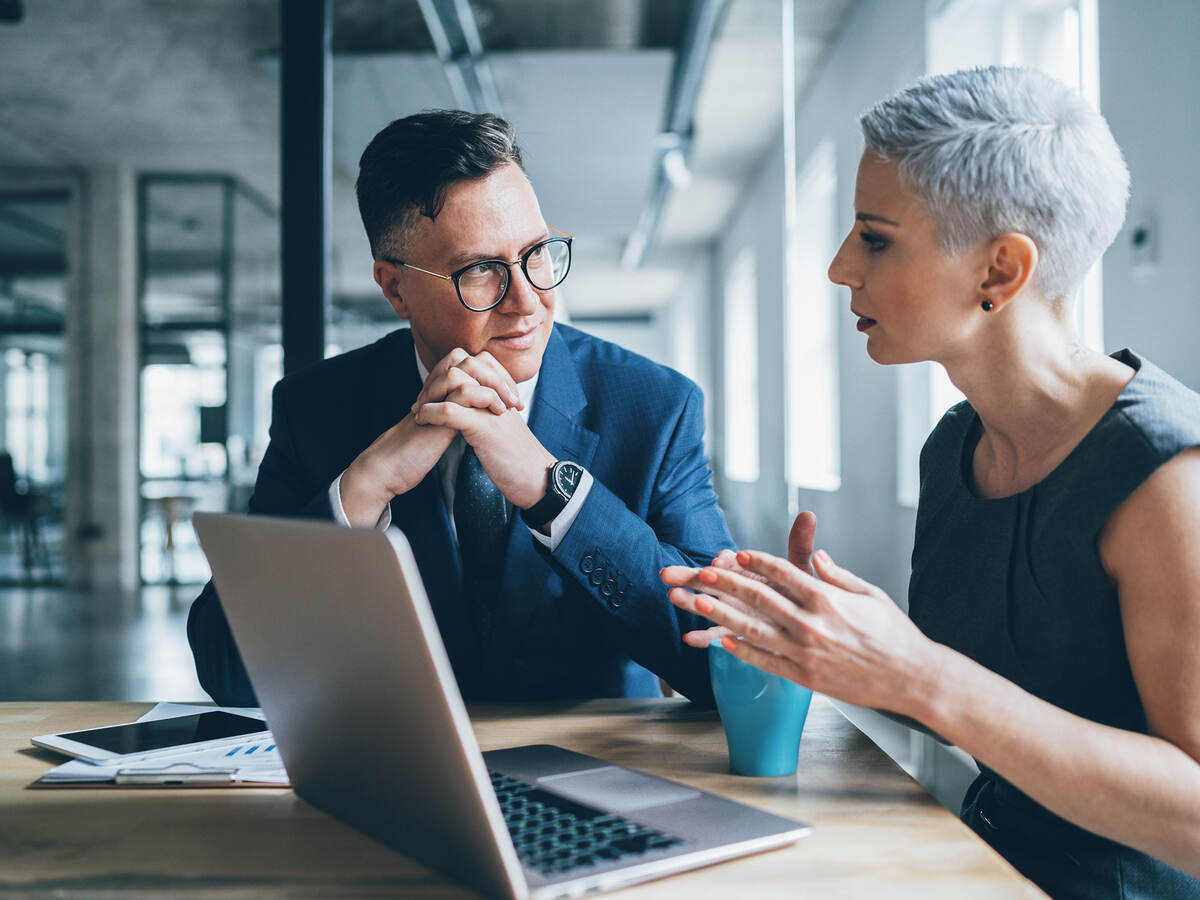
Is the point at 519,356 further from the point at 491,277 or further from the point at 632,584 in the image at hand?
the point at 632,584

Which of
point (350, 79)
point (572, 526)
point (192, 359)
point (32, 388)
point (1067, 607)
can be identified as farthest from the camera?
point (192, 359)

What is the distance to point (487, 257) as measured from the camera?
147cm

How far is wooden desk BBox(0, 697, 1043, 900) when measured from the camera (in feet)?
2.27

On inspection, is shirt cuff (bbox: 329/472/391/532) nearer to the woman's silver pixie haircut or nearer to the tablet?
the tablet

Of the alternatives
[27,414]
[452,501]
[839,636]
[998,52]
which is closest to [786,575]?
[839,636]

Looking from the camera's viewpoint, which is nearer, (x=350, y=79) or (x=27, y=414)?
(x=350, y=79)

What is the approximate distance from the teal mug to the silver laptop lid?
309mm

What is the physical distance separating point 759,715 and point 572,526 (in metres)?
0.43

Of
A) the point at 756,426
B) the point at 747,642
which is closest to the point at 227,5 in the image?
the point at 747,642

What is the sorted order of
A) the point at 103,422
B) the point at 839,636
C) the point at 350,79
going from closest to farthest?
the point at 839,636 → the point at 350,79 → the point at 103,422

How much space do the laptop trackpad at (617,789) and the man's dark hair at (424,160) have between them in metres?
0.92

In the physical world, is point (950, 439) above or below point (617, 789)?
above

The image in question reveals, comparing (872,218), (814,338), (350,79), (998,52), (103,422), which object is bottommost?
(103,422)

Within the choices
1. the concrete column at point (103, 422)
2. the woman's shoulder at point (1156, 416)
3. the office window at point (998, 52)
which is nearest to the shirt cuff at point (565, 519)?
the woman's shoulder at point (1156, 416)
